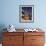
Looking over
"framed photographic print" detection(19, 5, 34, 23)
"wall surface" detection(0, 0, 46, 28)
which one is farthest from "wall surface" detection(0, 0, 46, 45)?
"framed photographic print" detection(19, 5, 34, 23)

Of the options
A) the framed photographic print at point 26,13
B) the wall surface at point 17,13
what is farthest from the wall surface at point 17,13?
the framed photographic print at point 26,13

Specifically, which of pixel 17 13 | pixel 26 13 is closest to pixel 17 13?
pixel 17 13

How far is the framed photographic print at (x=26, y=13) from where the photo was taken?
4.35 metres

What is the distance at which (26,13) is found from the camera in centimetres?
438

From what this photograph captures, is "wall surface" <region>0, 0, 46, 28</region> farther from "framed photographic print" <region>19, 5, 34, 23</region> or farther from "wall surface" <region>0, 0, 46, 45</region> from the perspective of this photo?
"framed photographic print" <region>19, 5, 34, 23</region>

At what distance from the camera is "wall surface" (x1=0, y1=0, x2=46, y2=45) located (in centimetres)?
434

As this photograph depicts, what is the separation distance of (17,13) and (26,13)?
1.01ft

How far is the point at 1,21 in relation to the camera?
14.3 ft

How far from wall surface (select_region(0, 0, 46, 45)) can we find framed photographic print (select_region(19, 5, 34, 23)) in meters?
0.10

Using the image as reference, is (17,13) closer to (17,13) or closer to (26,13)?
(17,13)

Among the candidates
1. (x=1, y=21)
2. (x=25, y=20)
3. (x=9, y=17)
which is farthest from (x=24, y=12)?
(x=1, y=21)

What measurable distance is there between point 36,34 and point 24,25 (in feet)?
2.33

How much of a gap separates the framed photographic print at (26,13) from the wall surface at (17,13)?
103 millimetres

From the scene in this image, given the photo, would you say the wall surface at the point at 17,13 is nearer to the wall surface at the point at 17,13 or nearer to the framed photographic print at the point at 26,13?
the wall surface at the point at 17,13
